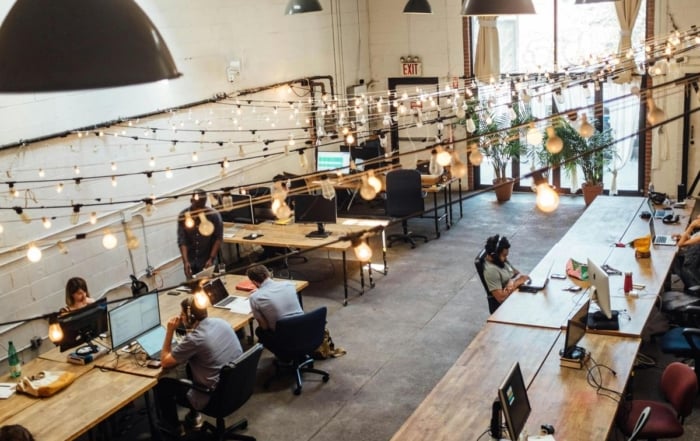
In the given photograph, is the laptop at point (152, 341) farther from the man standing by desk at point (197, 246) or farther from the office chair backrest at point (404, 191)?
the office chair backrest at point (404, 191)

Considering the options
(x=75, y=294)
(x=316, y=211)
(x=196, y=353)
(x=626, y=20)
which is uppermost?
(x=626, y=20)

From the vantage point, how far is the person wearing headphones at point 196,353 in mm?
6422

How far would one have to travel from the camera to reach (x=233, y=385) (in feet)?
20.9

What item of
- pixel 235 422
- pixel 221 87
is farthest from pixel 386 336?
pixel 221 87

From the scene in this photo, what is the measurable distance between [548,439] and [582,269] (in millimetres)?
3076

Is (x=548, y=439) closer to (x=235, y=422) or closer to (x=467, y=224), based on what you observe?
(x=235, y=422)

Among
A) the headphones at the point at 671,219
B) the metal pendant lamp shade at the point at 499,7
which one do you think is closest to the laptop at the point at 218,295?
the metal pendant lamp shade at the point at 499,7

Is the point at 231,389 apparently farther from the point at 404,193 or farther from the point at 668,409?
the point at 404,193

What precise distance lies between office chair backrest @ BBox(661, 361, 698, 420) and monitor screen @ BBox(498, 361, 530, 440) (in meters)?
1.30

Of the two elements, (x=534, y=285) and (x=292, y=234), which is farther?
(x=292, y=234)

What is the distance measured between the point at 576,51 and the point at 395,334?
7.09 meters

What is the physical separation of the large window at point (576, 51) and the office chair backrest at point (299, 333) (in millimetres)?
7366

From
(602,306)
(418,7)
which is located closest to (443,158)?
(602,306)

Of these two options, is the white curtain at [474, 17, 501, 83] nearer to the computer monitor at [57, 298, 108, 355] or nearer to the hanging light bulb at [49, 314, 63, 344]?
the computer monitor at [57, 298, 108, 355]
